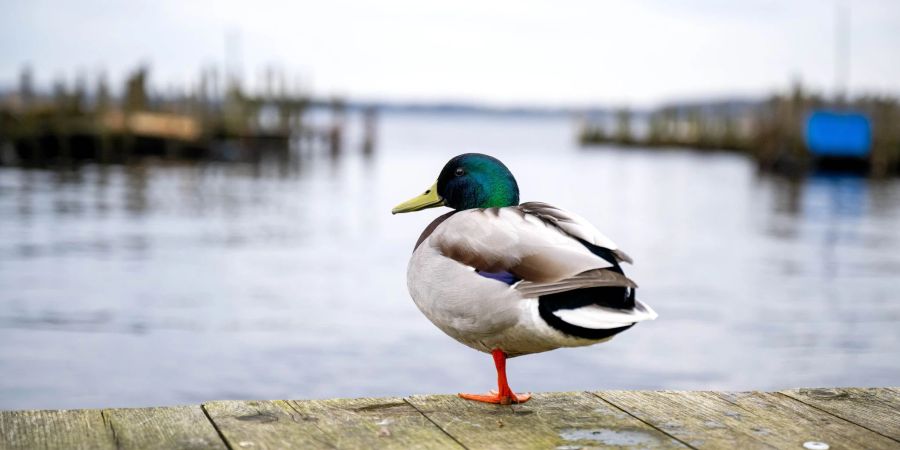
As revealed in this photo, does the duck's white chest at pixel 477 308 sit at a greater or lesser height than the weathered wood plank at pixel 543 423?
greater

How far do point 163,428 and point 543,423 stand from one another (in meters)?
0.98

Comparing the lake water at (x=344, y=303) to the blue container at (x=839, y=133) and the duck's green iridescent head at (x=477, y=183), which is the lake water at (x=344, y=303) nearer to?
the duck's green iridescent head at (x=477, y=183)

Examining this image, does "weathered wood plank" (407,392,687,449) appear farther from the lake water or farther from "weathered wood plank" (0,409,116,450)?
the lake water

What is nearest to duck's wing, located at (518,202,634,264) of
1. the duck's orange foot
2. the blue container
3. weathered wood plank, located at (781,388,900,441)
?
Answer: the duck's orange foot

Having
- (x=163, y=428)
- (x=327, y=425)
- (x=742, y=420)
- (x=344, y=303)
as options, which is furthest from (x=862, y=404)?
(x=344, y=303)

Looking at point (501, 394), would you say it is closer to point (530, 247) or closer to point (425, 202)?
point (530, 247)

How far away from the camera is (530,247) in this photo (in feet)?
9.84

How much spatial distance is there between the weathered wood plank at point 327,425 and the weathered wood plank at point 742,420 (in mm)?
616

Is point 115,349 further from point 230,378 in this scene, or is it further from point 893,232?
point 893,232

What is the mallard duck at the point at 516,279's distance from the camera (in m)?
2.86

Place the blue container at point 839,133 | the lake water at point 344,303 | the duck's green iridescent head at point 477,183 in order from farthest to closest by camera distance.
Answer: the blue container at point 839,133 → the lake water at point 344,303 → the duck's green iridescent head at point 477,183

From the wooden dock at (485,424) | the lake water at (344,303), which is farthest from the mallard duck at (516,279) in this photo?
the lake water at (344,303)

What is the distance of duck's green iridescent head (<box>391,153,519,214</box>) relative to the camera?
344 cm

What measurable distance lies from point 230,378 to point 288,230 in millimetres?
10851
